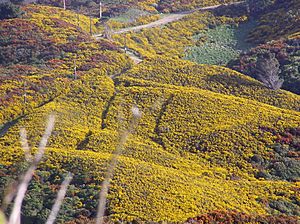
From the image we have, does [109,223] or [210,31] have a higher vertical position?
[109,223]

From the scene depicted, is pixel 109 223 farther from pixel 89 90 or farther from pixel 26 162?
pixel 89 90

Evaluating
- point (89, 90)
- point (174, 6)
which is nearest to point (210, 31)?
point (174, 6)

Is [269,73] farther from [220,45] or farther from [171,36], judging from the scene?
[171,36]

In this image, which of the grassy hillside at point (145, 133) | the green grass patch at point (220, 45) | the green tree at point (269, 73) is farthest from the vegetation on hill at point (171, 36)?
the green tree at point (269, 73)

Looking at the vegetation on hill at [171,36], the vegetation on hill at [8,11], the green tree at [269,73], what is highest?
the green tree at [269,73]

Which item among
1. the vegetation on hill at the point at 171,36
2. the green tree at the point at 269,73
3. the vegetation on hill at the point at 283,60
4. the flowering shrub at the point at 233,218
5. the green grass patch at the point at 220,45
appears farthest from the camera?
the vegetation on hill at the point at 171,36

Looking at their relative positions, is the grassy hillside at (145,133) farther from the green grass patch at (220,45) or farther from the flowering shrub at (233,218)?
the green grass patch at (220,45)

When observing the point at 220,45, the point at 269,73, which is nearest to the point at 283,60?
the point at 269,73

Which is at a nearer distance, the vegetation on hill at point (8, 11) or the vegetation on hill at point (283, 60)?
the vegetation on hill at point (283, 60)
